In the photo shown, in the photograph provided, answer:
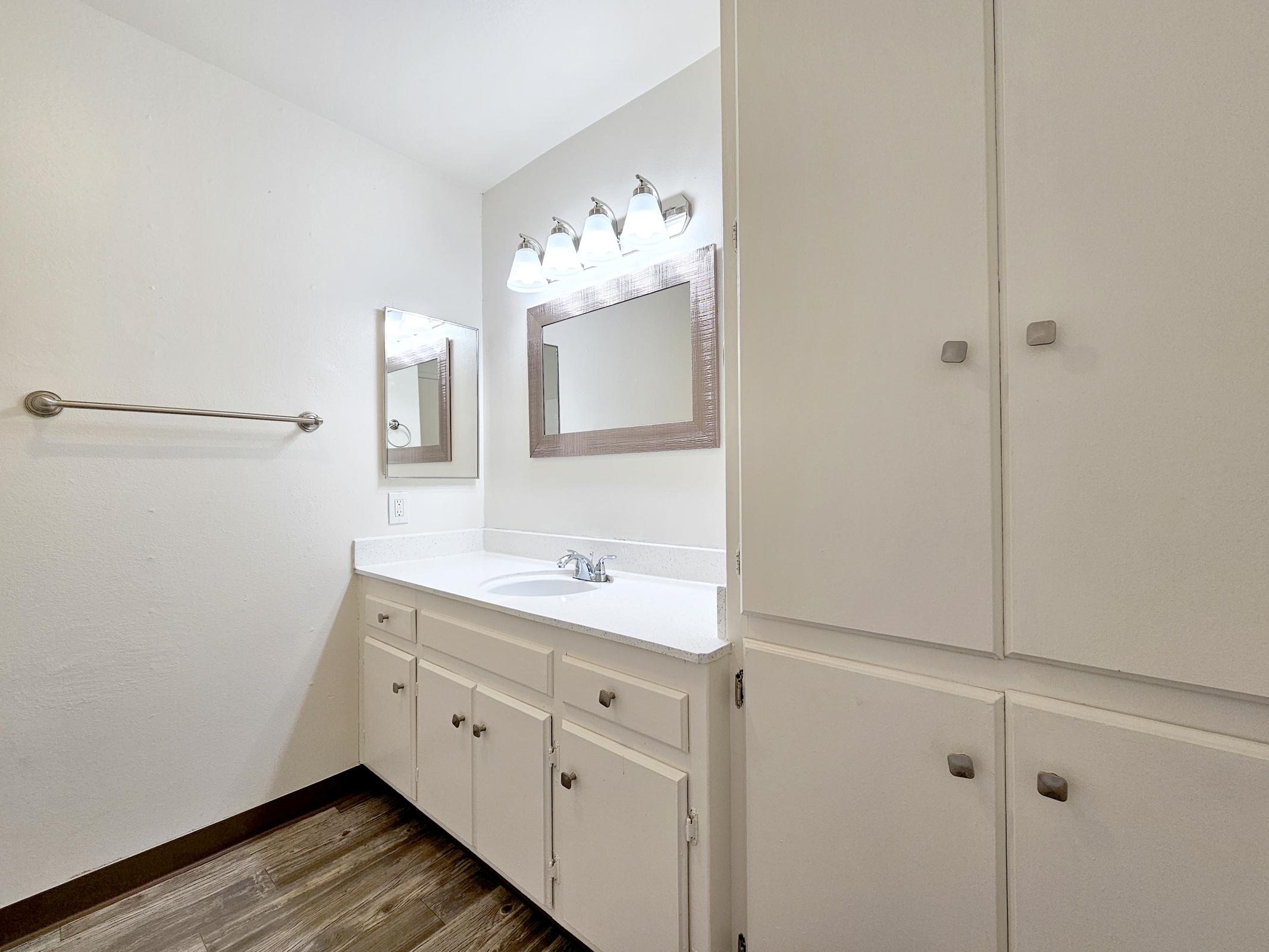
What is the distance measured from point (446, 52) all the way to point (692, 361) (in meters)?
1.14

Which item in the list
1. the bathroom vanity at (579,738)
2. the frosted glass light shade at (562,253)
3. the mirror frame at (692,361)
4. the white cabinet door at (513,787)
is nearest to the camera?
the bathroom vanity at (579,738)

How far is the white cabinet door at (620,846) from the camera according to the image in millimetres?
1015

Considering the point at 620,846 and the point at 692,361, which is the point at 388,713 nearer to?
the point at 620,846

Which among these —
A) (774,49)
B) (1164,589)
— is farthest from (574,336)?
(1164,589)

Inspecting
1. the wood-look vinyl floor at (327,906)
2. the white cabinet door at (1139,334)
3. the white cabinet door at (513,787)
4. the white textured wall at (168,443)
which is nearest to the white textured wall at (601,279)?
the white textured wall at (168,443)

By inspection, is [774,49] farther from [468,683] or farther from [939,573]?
[468,683]

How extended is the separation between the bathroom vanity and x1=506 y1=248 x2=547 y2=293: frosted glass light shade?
107 centimetres

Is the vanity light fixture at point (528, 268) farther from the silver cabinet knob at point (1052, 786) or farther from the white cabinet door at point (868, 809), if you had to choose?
the silver cabinet knob at point (1052, 786)

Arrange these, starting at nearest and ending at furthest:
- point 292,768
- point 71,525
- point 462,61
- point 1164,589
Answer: point 1164,589, point 71,525, point 462,61, point 292,768

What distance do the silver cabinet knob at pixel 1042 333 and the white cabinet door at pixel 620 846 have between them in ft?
2.96

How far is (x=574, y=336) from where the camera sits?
1.98 meters

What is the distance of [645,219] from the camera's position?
1675 millimetres

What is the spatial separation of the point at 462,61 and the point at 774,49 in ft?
3.70

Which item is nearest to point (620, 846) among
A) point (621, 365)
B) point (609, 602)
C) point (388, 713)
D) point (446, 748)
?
point (609, 602)
